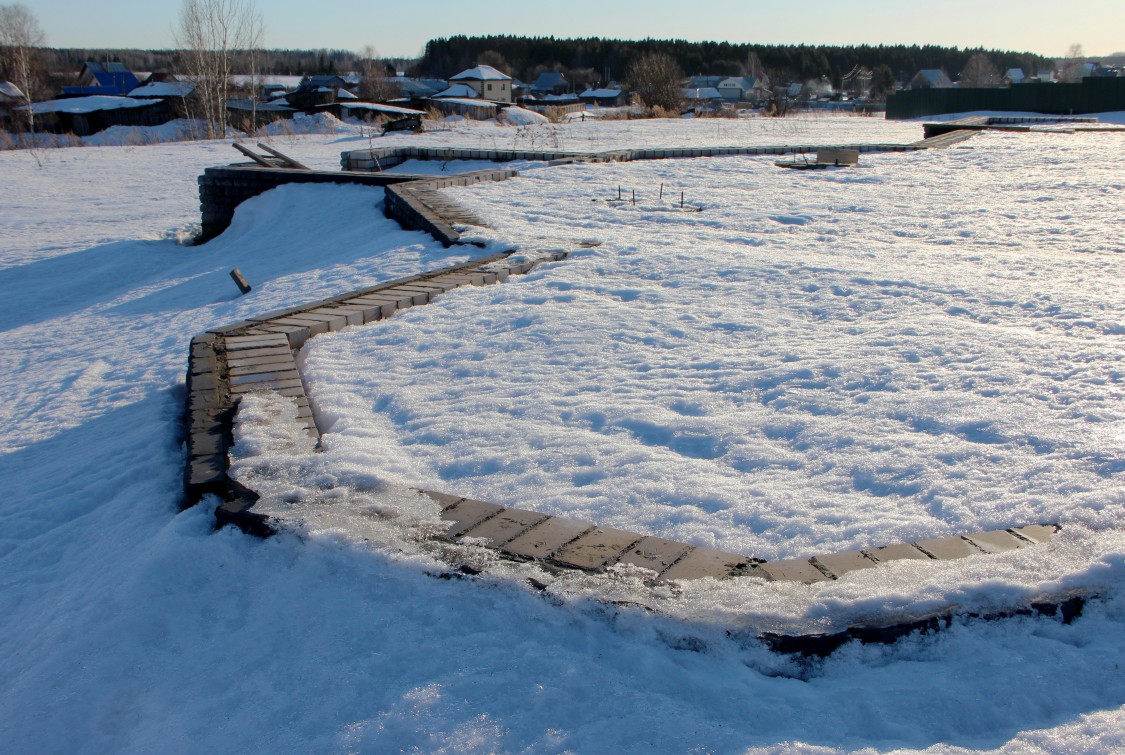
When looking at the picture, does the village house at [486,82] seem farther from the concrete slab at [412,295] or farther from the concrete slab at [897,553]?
the concrete slab at [897,553]

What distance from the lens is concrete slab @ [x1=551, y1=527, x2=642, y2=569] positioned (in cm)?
223

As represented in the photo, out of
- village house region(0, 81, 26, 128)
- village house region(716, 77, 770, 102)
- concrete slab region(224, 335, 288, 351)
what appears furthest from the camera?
village house region(716, 77, 770, 102)

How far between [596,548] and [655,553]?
0.16 meters

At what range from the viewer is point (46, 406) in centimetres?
460

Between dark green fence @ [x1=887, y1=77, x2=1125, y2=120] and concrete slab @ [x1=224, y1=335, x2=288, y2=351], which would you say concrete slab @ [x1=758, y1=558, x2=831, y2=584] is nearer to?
concrete slab @ [x1=224, y1=335, x2=288, y2=351]

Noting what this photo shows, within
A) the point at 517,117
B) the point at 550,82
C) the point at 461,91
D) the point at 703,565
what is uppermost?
the point at 550,82

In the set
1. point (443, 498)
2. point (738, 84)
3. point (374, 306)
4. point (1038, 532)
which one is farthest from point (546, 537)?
point (738, 84)

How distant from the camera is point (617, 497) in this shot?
2639mm

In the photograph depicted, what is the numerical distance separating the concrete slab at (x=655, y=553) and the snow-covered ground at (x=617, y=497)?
0.13 meters

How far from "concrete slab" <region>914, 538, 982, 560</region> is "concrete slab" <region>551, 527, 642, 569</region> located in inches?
31.3

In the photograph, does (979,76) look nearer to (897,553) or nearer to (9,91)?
(9,91)

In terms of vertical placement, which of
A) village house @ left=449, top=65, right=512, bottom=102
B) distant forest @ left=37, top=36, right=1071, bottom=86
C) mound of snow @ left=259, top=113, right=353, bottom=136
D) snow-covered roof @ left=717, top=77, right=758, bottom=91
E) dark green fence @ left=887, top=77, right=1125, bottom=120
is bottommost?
mound of snow @ left=259, top=113, right=353, bottom=136

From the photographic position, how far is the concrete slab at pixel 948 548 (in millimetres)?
2229

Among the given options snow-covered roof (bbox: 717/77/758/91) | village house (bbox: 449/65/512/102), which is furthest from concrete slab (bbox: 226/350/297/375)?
snow-covered roof (bbox: 717/77/758/91)
